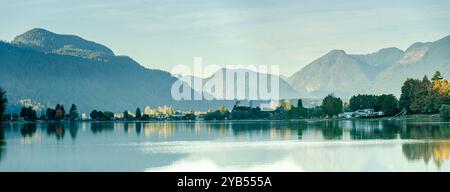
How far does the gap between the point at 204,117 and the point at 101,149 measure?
134808 mm

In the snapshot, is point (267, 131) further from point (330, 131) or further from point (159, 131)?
point (159, 131)

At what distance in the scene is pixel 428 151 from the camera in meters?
33.0

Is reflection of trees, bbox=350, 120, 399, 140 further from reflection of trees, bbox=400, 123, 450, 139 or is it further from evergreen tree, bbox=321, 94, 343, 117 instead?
evergreen tree, bbox=321, 94, 343, 117

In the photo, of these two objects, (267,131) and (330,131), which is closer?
(330,131)

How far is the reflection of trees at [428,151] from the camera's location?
2945cm

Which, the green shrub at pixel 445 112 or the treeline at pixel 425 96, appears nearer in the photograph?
the green shrub at pixel 445 112

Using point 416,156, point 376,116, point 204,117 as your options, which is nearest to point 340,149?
point 416,156

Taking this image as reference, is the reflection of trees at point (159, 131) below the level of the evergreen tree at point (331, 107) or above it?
below

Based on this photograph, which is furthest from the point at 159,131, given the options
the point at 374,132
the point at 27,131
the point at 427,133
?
the point at 427,133

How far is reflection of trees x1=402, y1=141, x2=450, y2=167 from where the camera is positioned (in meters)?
29.5

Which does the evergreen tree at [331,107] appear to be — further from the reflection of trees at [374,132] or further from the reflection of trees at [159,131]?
the reflection of trees at [374,132]

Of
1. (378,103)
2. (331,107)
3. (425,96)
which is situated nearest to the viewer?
(425,96)

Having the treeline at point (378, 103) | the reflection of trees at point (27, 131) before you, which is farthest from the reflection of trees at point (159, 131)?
the treeline at point (378, 103)
